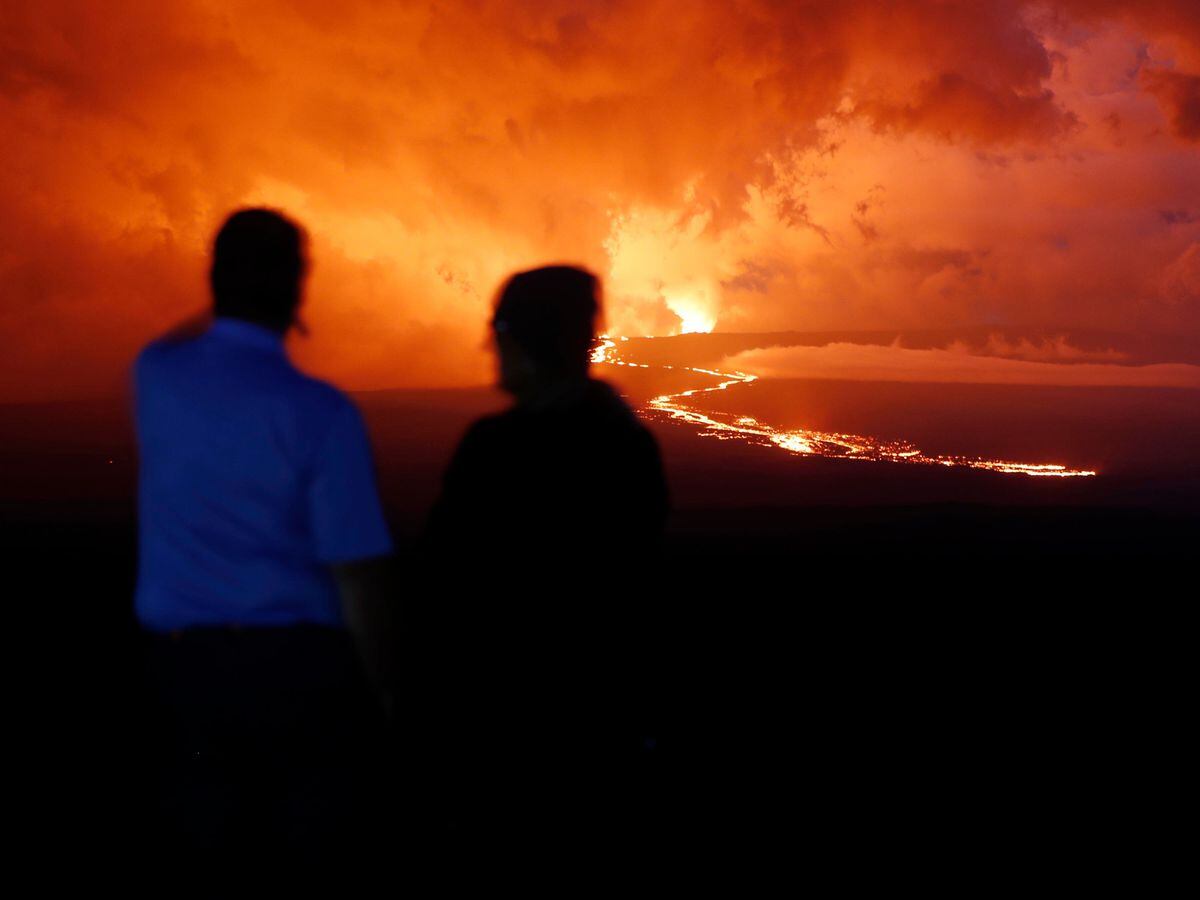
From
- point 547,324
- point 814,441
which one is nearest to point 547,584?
point 547,324

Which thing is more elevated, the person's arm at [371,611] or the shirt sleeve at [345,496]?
the shirt sleeve at [345,496]

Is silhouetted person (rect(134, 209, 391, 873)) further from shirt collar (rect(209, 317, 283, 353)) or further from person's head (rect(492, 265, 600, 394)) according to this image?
person's head (rect(492, 265, 600, 394))

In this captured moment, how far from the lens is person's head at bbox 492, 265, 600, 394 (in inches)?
→ 59.3

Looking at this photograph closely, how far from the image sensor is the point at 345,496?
1.38m

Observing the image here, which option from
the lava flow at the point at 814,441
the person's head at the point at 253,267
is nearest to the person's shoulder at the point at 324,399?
the person's head at the point at 253,267

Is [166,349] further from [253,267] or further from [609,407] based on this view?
[609,407]

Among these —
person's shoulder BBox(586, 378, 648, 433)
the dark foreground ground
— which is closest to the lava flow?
the dark foreground ground

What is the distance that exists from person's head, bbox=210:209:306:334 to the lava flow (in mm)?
22213

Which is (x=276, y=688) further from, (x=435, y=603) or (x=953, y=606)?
(x=953, y=606)

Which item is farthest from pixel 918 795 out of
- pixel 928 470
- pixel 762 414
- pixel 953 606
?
pixel 762 414

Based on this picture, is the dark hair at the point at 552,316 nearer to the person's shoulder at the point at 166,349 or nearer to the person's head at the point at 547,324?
the person's head at the point at 547,324

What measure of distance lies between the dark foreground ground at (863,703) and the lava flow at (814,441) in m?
10.8

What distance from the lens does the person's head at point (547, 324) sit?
4.94 ft

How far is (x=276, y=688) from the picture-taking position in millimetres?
1403
